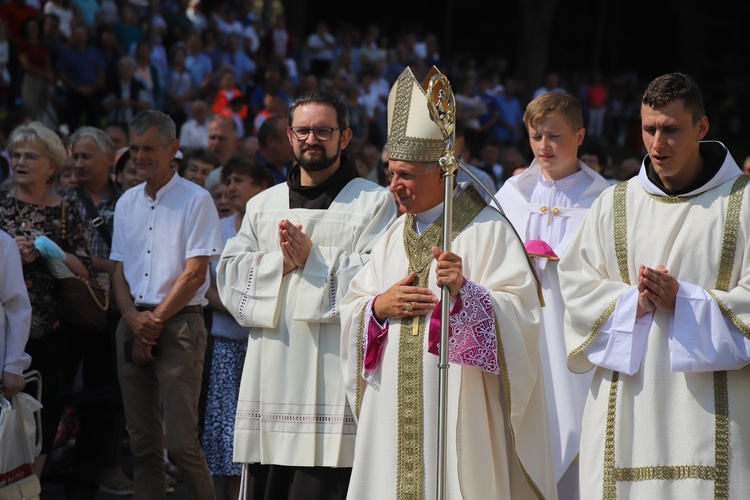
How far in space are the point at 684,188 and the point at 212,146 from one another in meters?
6.23

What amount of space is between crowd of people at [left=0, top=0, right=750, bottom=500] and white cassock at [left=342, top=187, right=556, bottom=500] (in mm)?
10

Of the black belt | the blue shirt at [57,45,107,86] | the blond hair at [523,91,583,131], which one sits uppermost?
the blue shirt at [57,45,107,86]

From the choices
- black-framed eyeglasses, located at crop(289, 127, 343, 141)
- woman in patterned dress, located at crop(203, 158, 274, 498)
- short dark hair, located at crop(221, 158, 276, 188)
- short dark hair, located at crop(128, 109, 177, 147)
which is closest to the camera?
black-framed eyeglasses, located at crop(289, 127, 343, 141)

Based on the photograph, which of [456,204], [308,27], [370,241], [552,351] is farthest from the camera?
[308,27]

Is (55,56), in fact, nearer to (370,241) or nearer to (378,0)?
(370,241)

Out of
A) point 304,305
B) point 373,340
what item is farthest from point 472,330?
point 304,305

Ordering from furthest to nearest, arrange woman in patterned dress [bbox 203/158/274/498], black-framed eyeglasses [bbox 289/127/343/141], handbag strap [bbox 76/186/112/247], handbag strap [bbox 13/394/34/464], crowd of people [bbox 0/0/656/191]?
crowd of people [bbox 0/0/656/191]
handbag strap [bbox 76/186/112/247]
woman in patterned dress [bbox 203/158/274/498]
handbag strap [bbox 13/394/34/464]
black-framed eyeglasses [bbox 289/127/343/141]

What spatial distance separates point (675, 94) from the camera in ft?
15.9

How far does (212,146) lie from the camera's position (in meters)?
10.5

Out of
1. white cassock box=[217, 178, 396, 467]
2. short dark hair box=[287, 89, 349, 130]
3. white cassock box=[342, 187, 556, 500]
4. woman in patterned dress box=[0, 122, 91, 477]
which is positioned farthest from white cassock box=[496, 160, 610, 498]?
A: woman in patterned dress box=[0, 122, 91, 477]

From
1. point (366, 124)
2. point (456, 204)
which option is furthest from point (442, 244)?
point (366, 124)

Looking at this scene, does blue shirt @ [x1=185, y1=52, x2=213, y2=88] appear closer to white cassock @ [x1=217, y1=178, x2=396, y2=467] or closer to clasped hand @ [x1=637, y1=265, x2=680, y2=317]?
white cassock @ [x1=217, y1=178, x2=396, y2=467]

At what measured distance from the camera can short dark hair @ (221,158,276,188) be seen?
7773 mm

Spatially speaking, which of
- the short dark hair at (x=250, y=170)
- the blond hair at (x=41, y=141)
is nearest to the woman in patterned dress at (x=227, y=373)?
the short dark hair at (x=250, y=170)
